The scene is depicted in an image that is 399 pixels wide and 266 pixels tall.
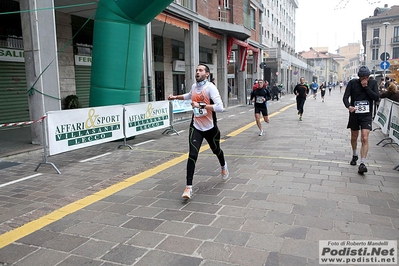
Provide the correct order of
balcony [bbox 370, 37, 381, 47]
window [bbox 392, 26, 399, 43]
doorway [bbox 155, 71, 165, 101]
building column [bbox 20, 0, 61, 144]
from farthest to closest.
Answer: window [bbox 392, 26, 399, 43]
balcony [bbox 370, 37, 381, 47]
doorway [bbox 155, 71, 165, 101]
building column [bbox 20, 0, 61, 144]

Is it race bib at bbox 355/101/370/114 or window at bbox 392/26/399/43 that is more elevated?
window at bbox 392/26/399/43

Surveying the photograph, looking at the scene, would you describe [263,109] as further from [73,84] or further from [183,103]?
[73,84]

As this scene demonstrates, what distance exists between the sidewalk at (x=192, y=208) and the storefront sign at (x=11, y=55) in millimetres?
5428

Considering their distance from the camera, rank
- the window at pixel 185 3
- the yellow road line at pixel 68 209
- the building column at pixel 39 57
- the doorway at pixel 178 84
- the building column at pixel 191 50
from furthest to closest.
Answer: the doorway at pixel 178 84, the building column at pixel 191 50, the window at pixel 185 3, the building column at pixel 39 57, the yellow road line at pixel 68 209

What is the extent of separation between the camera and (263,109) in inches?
418

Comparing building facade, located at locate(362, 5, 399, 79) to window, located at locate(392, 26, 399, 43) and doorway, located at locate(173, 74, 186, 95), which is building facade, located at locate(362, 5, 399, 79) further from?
doorway, located at locate(173, 74, 186, 95)

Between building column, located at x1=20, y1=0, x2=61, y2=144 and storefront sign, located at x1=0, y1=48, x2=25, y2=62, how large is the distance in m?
3.80

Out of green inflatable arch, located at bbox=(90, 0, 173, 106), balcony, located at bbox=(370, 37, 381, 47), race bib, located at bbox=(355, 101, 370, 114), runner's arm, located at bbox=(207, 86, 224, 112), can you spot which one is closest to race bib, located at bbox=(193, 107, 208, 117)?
runner's arm, located at bbox=(207, 86, 224, 112)

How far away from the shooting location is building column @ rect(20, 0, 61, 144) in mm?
8102

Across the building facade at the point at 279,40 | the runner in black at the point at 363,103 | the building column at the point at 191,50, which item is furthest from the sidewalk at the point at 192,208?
the building facade at the point at 279,40

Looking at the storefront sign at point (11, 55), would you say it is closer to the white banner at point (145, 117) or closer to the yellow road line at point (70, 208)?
the white banner at point (145, 117)

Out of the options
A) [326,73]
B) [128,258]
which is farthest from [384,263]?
[326,73]

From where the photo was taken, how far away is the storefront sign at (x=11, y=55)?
11.3 metres

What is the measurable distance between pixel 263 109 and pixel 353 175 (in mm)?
5180
